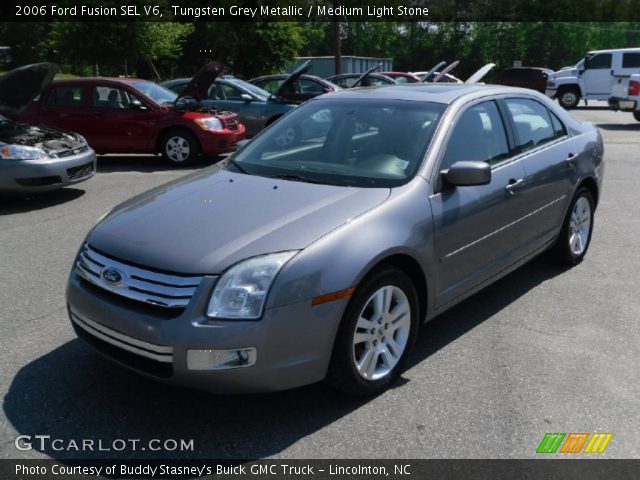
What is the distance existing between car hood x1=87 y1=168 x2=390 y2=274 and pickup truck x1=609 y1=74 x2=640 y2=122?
16.3 m

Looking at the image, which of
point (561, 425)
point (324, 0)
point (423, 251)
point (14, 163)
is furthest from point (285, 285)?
point (324, 0)

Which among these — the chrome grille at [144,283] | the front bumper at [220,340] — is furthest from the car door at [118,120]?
the front bumper at [220,340]

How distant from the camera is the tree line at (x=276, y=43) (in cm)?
2244

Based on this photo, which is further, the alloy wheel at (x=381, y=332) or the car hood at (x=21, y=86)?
the car hood at (x=21, y=86)

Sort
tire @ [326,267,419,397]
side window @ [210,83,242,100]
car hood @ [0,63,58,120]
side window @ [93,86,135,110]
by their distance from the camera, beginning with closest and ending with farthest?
1. tire @ [326,267,419,397]
2. car hood @ [0,63,58,120]
3. side window @ [93,86,135,110]
4. side window @ [210,83,242,100]

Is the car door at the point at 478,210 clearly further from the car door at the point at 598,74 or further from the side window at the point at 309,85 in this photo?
the car door at the point at 598,74

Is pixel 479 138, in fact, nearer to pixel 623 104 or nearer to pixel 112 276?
pixel 112 276

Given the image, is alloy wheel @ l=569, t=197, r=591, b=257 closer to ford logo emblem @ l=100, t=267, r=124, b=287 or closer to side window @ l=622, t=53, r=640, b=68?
ford logo emblem @ l=100, t=267, r=124, b=287

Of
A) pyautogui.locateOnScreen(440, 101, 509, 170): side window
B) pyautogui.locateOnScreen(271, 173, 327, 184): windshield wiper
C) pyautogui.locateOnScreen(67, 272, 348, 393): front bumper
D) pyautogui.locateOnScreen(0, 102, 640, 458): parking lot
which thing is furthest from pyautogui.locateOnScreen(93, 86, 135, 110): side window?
pyautogui.locateOnScreen(67, 272, 348, 393): front bumper

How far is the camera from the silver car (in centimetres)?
300

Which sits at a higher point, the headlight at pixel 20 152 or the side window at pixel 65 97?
the side window at pixel 65 97

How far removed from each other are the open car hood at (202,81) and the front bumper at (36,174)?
366 centimetres

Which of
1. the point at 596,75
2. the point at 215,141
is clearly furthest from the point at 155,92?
the point at 596,75

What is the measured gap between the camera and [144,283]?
3.10 metres
